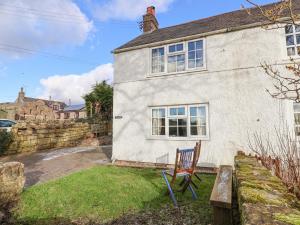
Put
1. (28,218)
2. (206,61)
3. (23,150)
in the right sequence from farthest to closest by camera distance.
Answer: (23,150), (206,61), (28,218)

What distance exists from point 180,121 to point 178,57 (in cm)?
305

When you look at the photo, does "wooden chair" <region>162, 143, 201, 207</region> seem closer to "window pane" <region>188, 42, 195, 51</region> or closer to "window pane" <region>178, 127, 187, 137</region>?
"window pane" <region>178, 127, 187, 137</region>

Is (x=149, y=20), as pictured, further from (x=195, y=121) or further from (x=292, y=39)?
(x=292, y=39)

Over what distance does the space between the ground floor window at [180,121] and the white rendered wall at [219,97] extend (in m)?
0.25

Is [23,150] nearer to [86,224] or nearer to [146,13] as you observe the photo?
[86,224]

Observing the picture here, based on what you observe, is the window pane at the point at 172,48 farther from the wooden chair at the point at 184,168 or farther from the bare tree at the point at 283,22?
the wooden chair at the point at 184,168

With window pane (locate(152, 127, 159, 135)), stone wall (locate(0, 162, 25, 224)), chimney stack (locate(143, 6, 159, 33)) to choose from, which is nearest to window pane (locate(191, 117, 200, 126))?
window pane (locate(152, 127, 159, 135))

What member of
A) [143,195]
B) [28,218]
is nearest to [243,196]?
[143,195]

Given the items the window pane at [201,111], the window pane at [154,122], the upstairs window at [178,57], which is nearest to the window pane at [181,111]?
the window pane at [201,111]

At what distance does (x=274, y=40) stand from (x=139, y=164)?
767cm

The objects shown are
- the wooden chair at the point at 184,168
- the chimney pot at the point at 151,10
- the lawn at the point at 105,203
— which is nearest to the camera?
the lawn at the point at 105,203

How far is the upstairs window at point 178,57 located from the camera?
9.21 m

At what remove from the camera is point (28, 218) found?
4414 mm

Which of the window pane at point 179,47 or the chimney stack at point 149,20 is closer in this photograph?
the window pane at point 179,47
